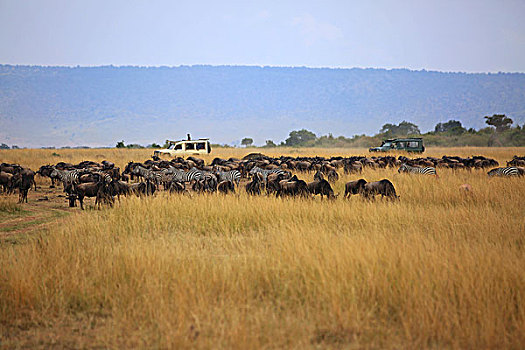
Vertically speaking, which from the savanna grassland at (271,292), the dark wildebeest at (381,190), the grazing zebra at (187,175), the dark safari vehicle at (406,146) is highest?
the dark safari vehicle at (406,146)

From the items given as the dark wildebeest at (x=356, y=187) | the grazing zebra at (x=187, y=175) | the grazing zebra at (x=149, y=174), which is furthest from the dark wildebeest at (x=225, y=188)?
the grazing zebra at (x=149, y=174)

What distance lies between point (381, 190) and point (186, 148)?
28.0 meters

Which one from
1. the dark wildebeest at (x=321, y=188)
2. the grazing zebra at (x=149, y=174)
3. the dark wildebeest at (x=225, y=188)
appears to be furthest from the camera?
the grazing zebra at (x=149, y=174)

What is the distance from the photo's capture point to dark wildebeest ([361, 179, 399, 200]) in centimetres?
1276

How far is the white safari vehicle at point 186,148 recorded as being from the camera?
37.5 m

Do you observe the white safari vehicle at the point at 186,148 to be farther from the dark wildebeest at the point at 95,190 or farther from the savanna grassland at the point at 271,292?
the savanna grassland at the point at 271,292

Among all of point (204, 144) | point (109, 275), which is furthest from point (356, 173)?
point (204, 144)

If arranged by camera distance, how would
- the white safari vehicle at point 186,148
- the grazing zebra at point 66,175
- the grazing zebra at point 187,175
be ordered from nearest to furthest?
the grazing zebra at point 187,175 < the grazing zebra at point 66,175 < the white safari vehicle at point 186,148

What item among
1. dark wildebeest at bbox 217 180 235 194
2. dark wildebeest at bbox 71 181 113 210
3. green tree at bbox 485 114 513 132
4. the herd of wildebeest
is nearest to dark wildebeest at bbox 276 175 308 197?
the herd of wildebeest

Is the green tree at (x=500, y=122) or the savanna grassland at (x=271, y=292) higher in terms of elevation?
the green tree at (x=500, y=122)

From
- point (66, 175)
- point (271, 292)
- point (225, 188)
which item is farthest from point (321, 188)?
point (66, 175)

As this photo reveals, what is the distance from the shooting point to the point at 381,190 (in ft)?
42.4

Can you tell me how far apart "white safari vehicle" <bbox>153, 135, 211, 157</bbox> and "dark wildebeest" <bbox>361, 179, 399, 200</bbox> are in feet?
86.8

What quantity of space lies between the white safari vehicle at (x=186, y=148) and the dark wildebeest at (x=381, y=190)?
1041 inches
